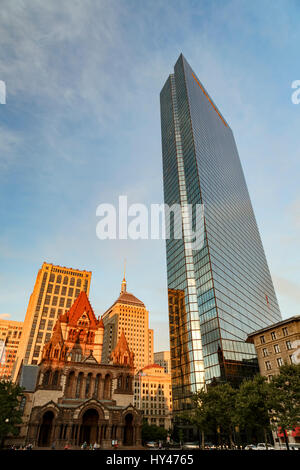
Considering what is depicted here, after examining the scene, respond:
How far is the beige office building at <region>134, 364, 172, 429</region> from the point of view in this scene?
122500 mm

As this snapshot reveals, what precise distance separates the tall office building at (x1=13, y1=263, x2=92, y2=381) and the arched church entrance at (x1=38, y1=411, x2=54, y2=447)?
67479mm

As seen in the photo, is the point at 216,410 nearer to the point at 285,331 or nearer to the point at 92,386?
the point at 285,331

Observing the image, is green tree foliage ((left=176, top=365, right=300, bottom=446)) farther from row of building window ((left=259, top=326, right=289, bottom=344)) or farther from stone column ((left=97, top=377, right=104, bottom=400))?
stone column ((left=97, top=377, right=104, bottom=400))

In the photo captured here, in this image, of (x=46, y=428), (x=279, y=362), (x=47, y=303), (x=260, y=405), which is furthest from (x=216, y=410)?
(x=47, y=303)

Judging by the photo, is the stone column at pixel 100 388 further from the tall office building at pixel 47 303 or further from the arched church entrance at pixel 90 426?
the tall office building at pixel 47 303

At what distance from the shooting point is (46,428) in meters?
48.6

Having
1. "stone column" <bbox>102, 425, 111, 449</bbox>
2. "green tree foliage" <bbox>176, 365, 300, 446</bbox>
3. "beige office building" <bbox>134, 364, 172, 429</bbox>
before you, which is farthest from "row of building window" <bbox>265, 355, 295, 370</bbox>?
"beige office building" <bbox>134, 364, 172, 429</bbox>

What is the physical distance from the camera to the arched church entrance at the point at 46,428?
47000mm

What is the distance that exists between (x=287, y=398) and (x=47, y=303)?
4225 inches

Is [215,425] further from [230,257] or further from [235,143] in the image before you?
[235,143]

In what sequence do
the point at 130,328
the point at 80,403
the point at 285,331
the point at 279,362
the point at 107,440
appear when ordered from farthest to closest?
the point at 130,328, the point at 285,331, the point at 279,362, the point at 80,403, the point at 107,440

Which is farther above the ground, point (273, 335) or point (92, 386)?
point (273, 335)

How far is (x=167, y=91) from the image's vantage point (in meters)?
131

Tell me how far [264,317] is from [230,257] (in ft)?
96.3
